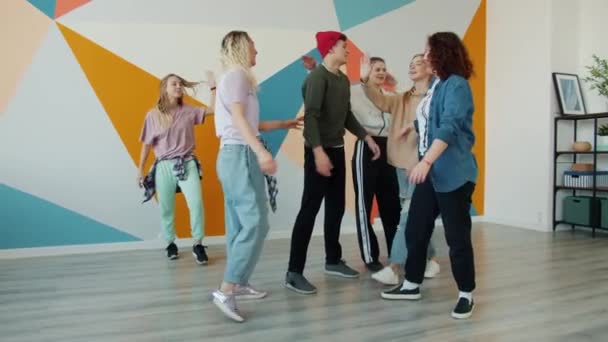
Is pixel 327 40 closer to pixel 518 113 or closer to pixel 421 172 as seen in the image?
pixel 421 172

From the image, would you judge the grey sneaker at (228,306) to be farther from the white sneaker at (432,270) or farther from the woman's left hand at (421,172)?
the white sneaker at (432,270)

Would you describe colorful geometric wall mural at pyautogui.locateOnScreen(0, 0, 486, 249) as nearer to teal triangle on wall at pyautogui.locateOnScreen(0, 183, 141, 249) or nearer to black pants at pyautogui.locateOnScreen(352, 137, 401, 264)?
teal triangle on wall at pyautogui.locateOnScreen(0, 183, 141, 249)

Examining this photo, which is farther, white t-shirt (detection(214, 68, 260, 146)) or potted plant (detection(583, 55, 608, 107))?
potted plant (detection(583, 55, 608, 107))

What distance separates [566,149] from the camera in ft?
16.0

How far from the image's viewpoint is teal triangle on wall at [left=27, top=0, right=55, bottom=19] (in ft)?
12.5

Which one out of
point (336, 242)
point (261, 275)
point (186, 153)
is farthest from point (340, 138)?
point (186, 153)

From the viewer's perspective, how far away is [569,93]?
4836 millimetres

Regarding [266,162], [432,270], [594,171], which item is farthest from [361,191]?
[594,171]

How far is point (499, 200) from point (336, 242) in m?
2.98

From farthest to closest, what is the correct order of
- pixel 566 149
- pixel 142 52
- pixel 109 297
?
pixel 566 149 → pixel 142 52 → pixel 109 297

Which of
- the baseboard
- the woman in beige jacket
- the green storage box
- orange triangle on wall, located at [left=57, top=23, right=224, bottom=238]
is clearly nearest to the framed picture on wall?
the green storage box

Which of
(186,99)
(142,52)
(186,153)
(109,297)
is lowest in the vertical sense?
(109,297)

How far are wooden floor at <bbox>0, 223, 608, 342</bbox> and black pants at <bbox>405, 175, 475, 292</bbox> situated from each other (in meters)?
0.21

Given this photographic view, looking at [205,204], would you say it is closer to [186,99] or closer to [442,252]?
[186,99]
